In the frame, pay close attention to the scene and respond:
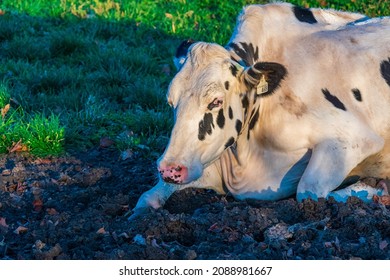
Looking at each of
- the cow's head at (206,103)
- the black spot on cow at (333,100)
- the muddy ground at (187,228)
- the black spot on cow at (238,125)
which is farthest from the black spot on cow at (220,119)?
the black spot on cow at (333,100)

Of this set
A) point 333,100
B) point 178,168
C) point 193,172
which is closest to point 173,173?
point 178,168

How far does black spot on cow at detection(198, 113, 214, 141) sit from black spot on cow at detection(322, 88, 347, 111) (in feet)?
3.47

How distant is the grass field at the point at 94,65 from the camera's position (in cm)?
828

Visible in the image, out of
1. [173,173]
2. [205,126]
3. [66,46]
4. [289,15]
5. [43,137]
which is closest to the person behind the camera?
[173,173]

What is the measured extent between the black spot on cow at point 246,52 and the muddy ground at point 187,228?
1.08m

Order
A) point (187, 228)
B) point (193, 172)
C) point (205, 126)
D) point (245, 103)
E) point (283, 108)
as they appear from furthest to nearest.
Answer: point (283, 108)
point (245, 103)
point (205, 126)
point (193, 172)
point (187, 228)

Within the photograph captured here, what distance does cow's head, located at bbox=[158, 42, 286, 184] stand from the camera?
5.83m

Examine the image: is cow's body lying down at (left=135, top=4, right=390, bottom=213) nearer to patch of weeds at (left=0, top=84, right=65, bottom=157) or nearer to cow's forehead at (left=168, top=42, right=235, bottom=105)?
cow's forehead at (left=168, top=42, right=235, bottom=105)

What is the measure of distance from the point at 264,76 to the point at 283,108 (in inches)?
15.5

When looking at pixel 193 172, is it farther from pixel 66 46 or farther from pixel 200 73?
pixel 66 46

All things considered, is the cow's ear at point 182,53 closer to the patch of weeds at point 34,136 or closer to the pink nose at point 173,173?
the pink nose at point 173,173

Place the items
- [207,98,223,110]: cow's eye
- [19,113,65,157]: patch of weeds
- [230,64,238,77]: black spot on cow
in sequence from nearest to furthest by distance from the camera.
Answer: [207,98,223,110]: cow's eye → [230,64,238,77]: black spot on cow → [19,113,65,157]: patch of weeds

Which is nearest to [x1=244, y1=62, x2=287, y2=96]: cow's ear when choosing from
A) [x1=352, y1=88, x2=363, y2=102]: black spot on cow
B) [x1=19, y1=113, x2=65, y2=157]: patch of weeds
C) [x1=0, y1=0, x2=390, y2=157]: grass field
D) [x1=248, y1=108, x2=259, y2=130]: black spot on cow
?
[x1=248, y1=108, x2=259, y2=130]: black spot on cow

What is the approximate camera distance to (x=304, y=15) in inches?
276
